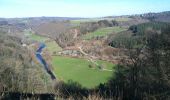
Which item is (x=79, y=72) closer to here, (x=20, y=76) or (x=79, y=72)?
(x=79, y=72)

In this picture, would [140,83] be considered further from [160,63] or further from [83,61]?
[83,61]

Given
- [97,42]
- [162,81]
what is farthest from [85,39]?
[162,81]

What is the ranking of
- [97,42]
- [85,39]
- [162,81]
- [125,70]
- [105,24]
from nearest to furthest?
1. [162,81]
2. [125,70]
3. [97,42]
4. [85,39]
5. [105,24]

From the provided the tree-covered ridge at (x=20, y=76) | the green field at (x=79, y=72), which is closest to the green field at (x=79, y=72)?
the green field at (x=79, y=72)

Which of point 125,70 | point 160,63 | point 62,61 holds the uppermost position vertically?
point 160,63

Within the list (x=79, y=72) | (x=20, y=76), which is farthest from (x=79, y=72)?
(x=20, y=76)

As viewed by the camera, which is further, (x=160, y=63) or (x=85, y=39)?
(x=85, y=39)

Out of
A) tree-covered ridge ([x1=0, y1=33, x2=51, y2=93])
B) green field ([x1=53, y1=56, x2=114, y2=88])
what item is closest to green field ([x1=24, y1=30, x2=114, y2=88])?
green field ([x1=53, y1=56, x2=114, y2=88])

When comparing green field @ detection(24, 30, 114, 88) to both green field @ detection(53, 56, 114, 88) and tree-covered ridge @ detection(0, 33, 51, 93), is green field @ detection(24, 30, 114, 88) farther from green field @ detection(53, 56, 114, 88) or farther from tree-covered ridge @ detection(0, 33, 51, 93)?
tree-covered ridge @ detection(0, 33, 51, 93)
